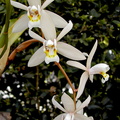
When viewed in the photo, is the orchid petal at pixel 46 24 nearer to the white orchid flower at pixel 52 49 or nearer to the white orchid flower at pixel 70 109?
the white orchid flower at pixel 52 49

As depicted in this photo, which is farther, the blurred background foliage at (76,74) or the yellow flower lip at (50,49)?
the blurred background foliage at (76,74)

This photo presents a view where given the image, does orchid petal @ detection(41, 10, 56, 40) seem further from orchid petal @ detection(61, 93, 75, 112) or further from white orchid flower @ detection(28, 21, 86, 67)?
orchid petal @ detection(61, 93, 75, 112)

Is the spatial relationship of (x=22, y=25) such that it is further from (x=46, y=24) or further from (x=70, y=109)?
(x=70, y=109)

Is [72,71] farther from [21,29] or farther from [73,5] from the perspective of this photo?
[21,29]

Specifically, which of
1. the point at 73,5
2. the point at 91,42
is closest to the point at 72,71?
the point at 91,42

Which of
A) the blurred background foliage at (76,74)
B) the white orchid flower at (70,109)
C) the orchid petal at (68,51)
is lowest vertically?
Answer: the blurred background foliage at (76,74)

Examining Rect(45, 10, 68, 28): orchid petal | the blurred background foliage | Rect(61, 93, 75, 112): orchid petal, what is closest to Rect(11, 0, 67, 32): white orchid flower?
Rect(45, 10, 68, 28): orchid petal

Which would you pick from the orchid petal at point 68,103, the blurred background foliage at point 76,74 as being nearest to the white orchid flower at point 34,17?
the orchid petal at point 68,103
